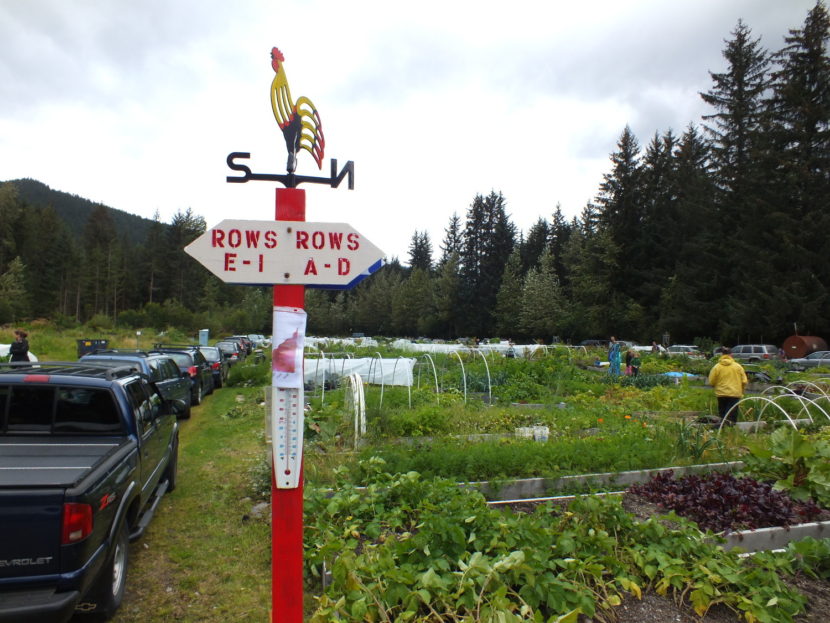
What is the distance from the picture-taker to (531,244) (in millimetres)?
73188

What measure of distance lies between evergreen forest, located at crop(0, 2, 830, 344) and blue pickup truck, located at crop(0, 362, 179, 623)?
38808mm

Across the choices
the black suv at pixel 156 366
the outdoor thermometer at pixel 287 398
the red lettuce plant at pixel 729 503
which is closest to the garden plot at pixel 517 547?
the red lettuce plant at pixel 729 503

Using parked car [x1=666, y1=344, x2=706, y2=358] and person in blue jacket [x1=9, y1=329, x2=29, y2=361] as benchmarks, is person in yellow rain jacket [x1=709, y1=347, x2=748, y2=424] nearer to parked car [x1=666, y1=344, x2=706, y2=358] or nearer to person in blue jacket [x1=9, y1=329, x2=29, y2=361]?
person in blue jacket [x1=9, y1=329, x2=29, y2=361]

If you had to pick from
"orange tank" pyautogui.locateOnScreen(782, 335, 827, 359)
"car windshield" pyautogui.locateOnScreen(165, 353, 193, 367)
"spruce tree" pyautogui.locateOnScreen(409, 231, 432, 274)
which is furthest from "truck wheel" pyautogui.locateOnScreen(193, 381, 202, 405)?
"spruce tree" pyautogui.locateOnScreen(409, 231, 432, 274)

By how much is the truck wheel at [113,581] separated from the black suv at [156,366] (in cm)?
469

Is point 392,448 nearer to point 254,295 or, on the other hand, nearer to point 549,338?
point 549,338

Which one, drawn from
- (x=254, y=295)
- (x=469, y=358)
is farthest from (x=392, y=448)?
(x=254, y=295)

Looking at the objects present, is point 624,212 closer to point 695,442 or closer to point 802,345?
point 802,345

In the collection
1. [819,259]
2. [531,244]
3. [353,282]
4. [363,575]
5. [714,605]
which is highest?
[531,244]

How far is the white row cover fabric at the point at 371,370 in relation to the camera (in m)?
14.1

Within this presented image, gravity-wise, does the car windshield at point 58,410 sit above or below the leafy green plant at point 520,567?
above

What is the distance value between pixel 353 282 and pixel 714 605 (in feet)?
11.3

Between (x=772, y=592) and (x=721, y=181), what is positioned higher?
(x=721, y=181)

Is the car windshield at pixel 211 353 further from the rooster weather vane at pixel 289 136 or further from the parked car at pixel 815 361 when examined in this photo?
the parked car at pixel 815 361
